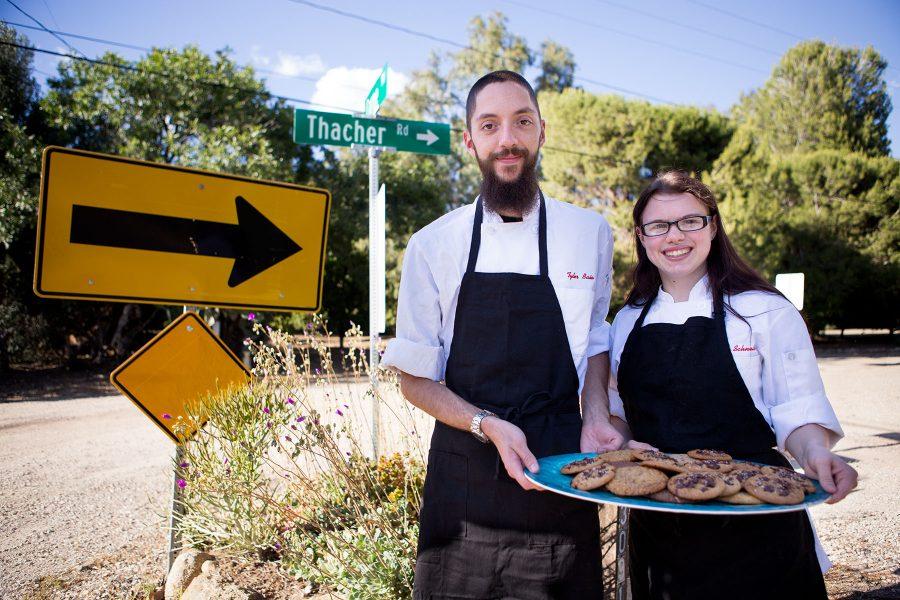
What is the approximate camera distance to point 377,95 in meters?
4.39

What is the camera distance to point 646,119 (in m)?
19.3

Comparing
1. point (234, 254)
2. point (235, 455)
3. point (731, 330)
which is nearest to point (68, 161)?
point (234, 254)

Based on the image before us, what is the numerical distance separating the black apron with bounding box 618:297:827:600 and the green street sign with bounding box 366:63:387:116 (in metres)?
3.03

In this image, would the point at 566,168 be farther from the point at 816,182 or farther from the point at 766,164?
the point at 816,182

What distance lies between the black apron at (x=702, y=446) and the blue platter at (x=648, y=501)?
23 centimetres

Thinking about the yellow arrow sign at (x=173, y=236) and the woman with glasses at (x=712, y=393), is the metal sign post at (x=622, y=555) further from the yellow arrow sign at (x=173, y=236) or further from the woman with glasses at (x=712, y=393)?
the yellow arrow sign at (x=173, y=236)

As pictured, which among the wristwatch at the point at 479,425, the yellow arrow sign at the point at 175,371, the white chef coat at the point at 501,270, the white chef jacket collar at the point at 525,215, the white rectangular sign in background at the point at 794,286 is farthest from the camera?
the white rectangular sign in background at the point at 794,286

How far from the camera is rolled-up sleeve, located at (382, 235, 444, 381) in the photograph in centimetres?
189

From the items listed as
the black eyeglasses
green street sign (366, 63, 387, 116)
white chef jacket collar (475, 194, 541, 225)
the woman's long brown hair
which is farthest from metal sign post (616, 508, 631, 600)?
green street sign (366, 63, 387, 116)

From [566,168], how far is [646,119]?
2.88 m

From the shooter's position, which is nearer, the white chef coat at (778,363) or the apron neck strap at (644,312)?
the white chef coat at (778,363)

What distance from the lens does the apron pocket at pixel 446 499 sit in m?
1.82

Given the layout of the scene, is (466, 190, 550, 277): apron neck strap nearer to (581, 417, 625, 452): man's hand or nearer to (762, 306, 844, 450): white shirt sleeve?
(581, 417, 625, 452): man's hand

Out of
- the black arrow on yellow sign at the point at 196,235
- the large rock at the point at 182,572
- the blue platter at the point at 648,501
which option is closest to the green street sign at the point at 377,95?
the black arrow on yellow sign at the point at 196,235
